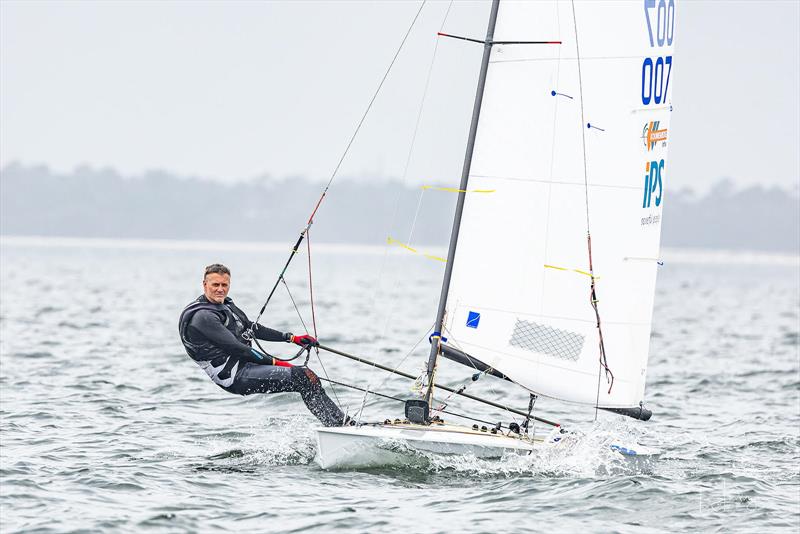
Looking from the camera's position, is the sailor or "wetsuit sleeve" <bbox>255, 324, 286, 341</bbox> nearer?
the sailor

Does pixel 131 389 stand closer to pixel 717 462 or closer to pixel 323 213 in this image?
pixel 717 462

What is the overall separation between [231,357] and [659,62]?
442 centimetres

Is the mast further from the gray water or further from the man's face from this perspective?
the man's face

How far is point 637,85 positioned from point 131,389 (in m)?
7.67

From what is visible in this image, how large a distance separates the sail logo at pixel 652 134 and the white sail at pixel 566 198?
0.04 feet

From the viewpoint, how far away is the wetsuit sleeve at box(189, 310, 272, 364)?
31.4ft

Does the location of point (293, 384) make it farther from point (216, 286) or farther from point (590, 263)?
point (590, 263)

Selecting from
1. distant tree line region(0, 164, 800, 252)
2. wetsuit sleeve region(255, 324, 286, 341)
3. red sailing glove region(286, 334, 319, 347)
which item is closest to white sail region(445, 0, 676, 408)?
red sailing glove region(286, 334, 319, 347)

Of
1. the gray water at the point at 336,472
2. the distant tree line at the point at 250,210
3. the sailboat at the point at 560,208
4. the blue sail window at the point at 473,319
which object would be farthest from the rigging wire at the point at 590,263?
the distant tree line at the point at 250,210

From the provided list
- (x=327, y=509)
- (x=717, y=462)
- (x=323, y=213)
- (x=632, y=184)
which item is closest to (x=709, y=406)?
(x=717, y=462)

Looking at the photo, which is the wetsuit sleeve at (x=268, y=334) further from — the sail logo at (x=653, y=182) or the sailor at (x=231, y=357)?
the sail logo at (x=653, y=182)

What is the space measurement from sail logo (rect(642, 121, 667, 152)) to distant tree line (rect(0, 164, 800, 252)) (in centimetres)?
15248

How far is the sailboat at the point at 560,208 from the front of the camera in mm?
9766

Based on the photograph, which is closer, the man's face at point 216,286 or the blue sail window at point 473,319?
the man's face at point 216,286
